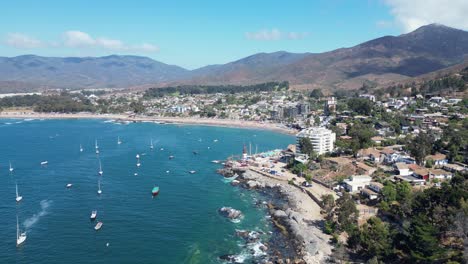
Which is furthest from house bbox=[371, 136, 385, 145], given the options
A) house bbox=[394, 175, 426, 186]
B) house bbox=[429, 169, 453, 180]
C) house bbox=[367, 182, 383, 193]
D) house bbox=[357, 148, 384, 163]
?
house bbox=[367, 182, 383, 193]

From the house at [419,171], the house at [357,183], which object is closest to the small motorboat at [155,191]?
the house at [357,183]

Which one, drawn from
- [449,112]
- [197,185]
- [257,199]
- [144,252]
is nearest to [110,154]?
[197,185]

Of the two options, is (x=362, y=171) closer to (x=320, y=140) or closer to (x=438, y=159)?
(x=438, y=159)

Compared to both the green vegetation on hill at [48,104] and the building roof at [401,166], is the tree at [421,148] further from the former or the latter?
the green vegetation on hill at [48,104]

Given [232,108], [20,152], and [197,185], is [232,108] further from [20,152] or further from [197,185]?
[197,185]

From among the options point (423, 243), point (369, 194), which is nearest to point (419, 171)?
point (369, 194)

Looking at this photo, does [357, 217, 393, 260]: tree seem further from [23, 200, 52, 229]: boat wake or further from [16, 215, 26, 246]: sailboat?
[23, 200, 52, 229]: boat wake
